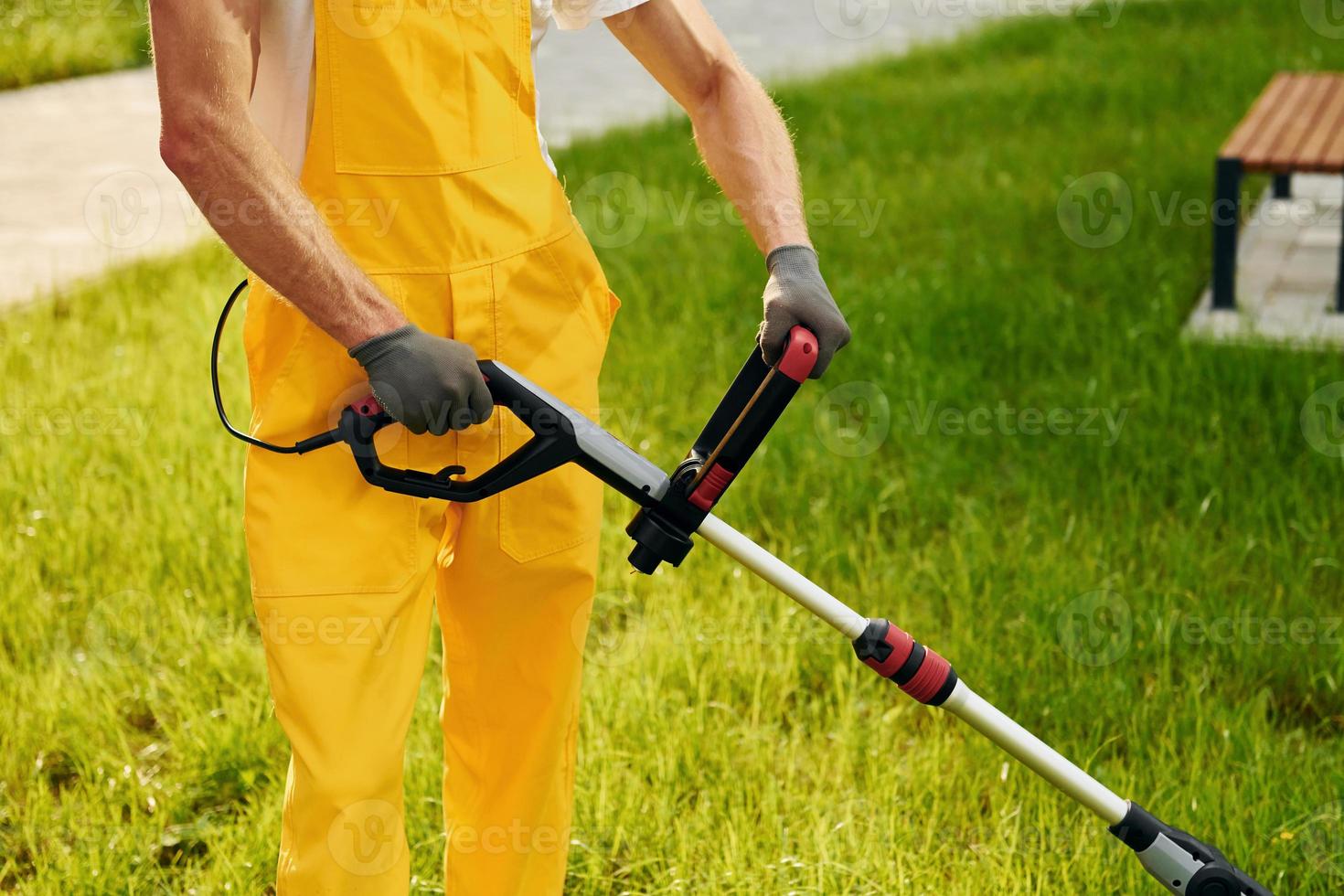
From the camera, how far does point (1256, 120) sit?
17.4 feet

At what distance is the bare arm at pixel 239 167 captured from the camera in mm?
1683

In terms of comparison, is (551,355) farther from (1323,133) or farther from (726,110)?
(1323,133)

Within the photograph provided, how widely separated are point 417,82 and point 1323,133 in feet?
13.2

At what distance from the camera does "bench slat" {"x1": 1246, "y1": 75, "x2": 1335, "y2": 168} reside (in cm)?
485

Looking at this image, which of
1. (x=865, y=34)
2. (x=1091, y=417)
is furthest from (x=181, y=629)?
(x=865, y=34)

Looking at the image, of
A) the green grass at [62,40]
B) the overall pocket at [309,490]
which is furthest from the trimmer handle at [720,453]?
the green grass at [62,40]

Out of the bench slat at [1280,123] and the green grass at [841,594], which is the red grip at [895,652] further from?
the bench slat at [1280,123]

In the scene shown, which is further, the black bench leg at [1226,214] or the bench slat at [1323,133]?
the black bench leg at [1226,214]

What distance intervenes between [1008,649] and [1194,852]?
4.07 ft

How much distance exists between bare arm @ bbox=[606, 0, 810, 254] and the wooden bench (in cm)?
308

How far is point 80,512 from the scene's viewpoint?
3.90 meters

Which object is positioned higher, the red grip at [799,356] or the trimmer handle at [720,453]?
the red grip at [799,356]

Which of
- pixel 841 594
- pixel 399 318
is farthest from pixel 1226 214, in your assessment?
pixel 399 318

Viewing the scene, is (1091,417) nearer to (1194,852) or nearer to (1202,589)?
(1202,589)
